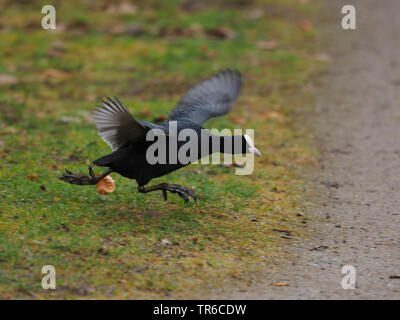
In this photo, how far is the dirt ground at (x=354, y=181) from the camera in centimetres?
368

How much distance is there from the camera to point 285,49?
336 inches

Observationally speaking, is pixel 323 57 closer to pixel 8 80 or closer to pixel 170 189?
pixel 8 80

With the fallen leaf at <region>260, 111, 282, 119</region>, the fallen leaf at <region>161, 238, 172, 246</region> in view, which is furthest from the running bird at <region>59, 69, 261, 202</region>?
the fallen leaf at <region>260, 111, 282, 119</region>

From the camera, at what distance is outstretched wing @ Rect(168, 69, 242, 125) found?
4898mm

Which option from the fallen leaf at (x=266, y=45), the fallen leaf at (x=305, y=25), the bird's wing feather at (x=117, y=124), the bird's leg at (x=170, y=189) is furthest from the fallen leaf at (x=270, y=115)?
the fallen leaf at (x=305, y=25)

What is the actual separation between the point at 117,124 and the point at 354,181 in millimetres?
2283

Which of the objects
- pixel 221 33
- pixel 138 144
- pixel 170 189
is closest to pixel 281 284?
pixel 170 189

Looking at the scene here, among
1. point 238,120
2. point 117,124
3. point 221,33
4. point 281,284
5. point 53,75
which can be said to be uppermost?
point 221,33

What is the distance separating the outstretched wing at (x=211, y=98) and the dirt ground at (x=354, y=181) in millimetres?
982

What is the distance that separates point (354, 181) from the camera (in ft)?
17.4

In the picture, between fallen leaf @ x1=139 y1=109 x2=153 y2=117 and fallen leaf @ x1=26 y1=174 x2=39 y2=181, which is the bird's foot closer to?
fallen leaf @ x1=26 y1=174 x2=39 y2=181

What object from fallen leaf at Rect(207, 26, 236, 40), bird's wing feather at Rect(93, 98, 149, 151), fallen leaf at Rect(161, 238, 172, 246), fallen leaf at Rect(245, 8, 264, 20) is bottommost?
fallen leaf at Rect(161, 238, 172, 246)

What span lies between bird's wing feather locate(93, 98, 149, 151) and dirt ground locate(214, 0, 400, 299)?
117cm

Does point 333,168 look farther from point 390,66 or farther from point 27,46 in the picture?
point 27,46
